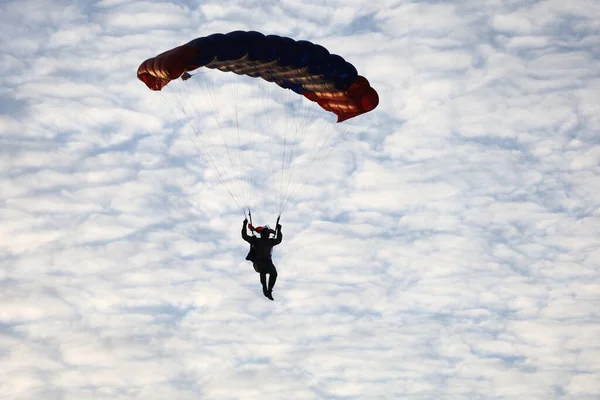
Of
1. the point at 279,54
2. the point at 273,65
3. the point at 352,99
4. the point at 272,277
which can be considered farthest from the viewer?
the point at 352,99

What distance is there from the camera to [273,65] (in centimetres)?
4959

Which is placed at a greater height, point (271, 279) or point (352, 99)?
point (352, 99)

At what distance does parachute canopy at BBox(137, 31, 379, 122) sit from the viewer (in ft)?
159

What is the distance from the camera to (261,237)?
4978 centimetres

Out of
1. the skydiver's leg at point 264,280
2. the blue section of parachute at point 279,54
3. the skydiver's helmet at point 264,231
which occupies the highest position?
the blue section of parachute at point 279,54

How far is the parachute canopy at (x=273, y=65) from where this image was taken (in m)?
48.5

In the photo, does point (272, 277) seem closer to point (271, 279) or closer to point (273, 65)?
point (271, 279)

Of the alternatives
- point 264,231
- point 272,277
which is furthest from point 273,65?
point 272,277

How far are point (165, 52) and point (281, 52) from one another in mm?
4021

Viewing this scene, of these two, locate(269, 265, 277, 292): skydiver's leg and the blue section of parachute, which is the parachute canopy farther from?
locate(269, 265, 277, 292): skydiver's leg

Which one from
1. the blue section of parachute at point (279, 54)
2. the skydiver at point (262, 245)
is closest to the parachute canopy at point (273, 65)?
the blue section of parachute at point (279, 54)

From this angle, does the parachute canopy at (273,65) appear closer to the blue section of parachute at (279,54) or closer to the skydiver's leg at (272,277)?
the blue section of parachute at (279,54)

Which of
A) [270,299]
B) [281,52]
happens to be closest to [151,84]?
[281,52]

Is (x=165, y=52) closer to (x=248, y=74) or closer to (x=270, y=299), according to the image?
(x=248, y=74)
